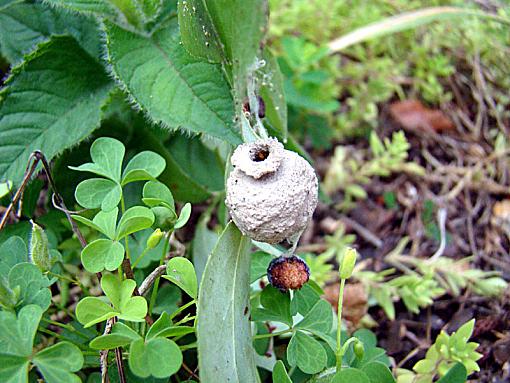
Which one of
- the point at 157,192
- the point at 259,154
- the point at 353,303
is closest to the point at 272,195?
the point at 259,154

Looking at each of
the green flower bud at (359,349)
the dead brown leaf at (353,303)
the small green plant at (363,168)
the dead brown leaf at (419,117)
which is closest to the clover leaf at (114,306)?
the green flower bud at (359,349)

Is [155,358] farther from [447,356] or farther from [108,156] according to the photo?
[447,356]

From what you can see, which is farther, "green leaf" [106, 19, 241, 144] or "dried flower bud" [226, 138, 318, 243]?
"green leaf" [106, 19, 241, 144]

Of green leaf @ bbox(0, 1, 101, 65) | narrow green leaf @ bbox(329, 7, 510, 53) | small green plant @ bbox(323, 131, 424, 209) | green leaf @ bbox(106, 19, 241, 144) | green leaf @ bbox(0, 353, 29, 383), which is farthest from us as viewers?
narrow green leaf @ bbox(329, 7, 510, 53)

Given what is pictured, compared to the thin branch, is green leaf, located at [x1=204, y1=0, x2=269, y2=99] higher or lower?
higher

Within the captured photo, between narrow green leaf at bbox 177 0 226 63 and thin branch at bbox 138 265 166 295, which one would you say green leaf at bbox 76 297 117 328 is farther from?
narrow green leaf at bbox 177 0 226 63

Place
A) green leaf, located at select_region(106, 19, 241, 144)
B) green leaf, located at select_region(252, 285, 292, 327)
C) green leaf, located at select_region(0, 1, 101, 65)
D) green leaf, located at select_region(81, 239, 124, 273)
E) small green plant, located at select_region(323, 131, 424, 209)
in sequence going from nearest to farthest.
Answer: green leaf, located at select_region(81, 239, 124, 273) → green leaf, located at select_region(252, 285, 292, 327) → green leaf, located at select_region(106, 19, 241, 144) → green leaf, located at select_region(0, 1, 101, 65) → small green plant, located at select_region(323, 131, 424, 209)

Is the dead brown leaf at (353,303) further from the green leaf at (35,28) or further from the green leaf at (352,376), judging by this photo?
the green leaf at (35,28)

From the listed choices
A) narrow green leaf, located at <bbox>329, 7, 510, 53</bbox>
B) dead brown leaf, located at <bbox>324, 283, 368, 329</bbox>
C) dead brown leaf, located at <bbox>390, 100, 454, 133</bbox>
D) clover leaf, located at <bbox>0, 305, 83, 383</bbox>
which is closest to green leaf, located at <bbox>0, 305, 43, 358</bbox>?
clover leaf, located at <bbox>0, 305, 83, 383</bbox>
